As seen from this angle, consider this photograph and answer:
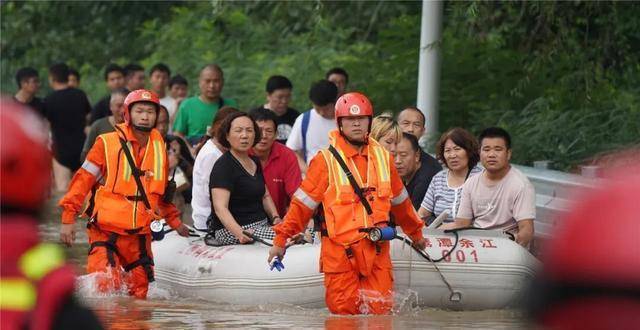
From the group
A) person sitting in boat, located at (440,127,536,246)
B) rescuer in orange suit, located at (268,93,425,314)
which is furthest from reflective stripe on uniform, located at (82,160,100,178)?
person sitting in boat, located at (440,127,536,246)

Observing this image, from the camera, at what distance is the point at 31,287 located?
246cm

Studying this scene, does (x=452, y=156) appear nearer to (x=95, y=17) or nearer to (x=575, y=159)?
(x=575, y=159)

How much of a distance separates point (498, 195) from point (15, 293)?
8.83m

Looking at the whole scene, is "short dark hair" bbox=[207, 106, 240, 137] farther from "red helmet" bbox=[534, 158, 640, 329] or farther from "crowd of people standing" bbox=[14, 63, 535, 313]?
"red helmet" bbox=[534, 158, 640, 329]

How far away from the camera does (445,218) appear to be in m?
11.6

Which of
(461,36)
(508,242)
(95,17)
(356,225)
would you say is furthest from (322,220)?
(95,17)

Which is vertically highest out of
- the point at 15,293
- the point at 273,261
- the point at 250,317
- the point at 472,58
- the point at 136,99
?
the point at 472,58

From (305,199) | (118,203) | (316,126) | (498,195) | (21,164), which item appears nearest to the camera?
(21,164)

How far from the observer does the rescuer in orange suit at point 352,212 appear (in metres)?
9.69

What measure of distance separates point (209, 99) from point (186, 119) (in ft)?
1.04

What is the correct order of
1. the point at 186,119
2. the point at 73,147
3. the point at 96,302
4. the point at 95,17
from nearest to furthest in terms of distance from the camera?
the point at 96,302, the point at 186,119, the point at 73,147, the point at 95,17

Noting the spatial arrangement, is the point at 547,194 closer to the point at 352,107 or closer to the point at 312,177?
the point at 352,107

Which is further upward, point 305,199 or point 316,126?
point 316,126

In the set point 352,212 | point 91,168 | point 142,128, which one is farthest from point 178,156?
point 352,212
